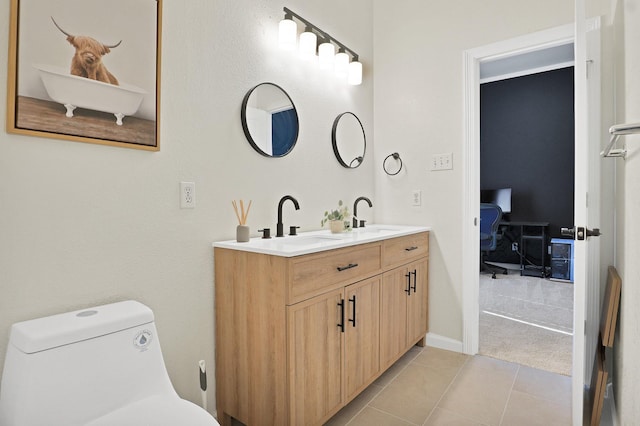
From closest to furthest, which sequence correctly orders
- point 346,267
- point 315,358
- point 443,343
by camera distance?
point 315,358 < point 346,267 < point 443,343

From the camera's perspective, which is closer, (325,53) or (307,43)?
(307,43)

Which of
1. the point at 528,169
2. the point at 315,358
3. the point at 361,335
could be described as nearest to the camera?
the point at 315,358

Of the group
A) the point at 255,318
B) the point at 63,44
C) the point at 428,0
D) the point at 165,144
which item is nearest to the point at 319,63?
the point at 428,0

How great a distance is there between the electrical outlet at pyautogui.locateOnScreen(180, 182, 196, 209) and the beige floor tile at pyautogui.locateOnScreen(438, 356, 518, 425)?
1623mm

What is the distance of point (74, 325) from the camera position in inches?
43.1

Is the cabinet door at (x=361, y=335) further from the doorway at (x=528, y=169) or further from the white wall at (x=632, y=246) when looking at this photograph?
the doorway at (x=528, y=169)

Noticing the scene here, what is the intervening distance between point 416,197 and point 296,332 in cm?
164

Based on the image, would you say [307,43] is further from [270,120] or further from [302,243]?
[302,243]

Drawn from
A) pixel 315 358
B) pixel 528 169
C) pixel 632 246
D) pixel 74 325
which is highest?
pixel 528 169

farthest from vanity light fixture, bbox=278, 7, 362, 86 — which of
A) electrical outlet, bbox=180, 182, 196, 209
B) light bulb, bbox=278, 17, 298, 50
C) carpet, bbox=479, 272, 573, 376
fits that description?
carpet, bbox=479, 272, 573, 376

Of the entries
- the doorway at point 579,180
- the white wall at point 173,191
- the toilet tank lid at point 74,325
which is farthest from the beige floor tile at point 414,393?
the toilet tank lid at point 74,325

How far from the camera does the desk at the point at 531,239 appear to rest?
4840 millimetres

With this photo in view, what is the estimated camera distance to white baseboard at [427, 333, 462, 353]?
2537 millimetres

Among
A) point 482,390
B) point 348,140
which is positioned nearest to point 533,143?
point 348,140
